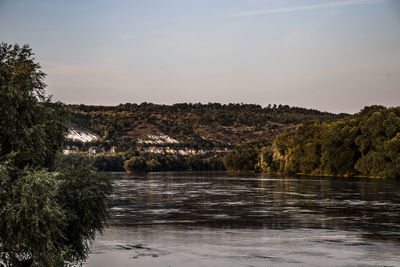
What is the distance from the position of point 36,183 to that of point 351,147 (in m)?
101

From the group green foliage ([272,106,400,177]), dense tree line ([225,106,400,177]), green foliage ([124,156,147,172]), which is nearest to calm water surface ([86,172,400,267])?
green foliage ([272,106,400,177])

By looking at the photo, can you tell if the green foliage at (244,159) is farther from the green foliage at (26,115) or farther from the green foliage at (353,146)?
the green foliage at (26,115)

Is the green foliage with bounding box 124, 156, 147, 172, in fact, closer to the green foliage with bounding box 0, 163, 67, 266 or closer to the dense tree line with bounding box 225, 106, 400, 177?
the dense tree line with bounding box 225, 106, 400, 177

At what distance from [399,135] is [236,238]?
245 feet

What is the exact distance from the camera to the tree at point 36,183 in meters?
16.5

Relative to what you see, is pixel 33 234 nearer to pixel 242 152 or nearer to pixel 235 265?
pixel 235 265

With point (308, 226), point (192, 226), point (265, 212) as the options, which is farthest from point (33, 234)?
point (265, 212)

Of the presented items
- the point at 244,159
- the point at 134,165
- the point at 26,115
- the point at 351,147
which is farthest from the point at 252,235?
the point at 134,165

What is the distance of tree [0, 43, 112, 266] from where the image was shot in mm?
16469

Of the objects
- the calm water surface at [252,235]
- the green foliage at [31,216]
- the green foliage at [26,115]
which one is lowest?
the calm water surface at [252,235]

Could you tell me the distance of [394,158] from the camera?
94.8 metres

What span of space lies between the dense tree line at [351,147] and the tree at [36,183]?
272 feet

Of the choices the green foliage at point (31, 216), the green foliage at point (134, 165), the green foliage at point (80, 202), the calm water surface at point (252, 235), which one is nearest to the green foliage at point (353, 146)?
the calm water surface at point (252, 235)

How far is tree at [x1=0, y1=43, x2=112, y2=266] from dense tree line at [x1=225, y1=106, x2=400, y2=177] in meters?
82.9
